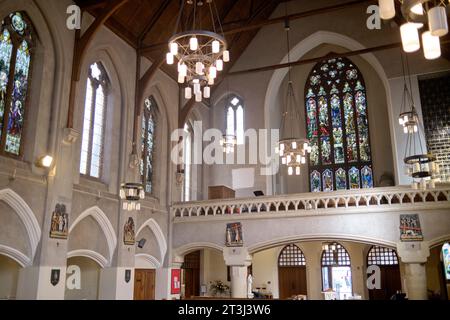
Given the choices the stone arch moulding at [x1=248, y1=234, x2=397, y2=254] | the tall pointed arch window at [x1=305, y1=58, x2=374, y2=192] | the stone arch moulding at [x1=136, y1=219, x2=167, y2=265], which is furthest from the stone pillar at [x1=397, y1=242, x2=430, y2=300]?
the stone arch moulding at [x1=136, y1=219, x2=167, y2=265]

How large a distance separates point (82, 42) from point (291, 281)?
13.3m

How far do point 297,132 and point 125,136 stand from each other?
29.5ft

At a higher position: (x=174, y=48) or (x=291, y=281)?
(x=174, y=48)

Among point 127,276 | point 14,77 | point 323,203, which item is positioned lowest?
point 127,276

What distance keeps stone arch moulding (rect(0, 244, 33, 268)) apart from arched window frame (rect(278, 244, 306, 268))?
11906 millimetres

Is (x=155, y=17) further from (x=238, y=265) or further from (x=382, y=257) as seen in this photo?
(x=382, y=257)

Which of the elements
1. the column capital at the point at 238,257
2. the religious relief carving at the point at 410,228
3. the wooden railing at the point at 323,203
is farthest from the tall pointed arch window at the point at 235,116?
the religious relief carving at the point at 410,228

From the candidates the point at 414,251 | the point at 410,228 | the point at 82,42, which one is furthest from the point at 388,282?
the point at 82,42

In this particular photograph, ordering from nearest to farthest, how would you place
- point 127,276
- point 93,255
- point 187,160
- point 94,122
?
1. point 93,255
2. point 127,276
3. point 94,122
4. point 187,160

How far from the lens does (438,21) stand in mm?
3541

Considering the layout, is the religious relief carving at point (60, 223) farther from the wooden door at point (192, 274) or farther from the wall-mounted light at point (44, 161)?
the wooden door at point (192, 274)

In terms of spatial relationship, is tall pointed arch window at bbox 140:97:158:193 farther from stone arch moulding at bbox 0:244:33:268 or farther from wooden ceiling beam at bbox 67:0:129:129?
stone arch moulding at bbox 0:244:33:268
